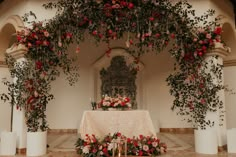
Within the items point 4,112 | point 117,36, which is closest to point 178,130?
point 117,36

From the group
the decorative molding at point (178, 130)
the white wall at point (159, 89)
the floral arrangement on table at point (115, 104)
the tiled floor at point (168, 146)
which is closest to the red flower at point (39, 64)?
the floral arrangement on table at point (115, 104)

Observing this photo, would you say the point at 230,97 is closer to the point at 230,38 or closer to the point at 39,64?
the point at 230,38

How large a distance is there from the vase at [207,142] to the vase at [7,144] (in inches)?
139

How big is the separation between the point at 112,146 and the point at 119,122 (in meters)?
0.69

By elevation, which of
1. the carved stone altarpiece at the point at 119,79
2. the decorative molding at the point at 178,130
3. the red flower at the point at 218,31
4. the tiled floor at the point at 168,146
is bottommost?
the tiled floor at the point at 168,146

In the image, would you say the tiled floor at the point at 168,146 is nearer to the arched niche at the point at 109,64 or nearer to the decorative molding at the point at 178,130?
the decorative molding at the point at 178,130

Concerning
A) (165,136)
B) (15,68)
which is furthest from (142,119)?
(15,68)

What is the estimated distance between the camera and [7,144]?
4.81 m

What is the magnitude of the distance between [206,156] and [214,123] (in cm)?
72

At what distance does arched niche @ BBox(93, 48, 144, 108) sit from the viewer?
307 inches

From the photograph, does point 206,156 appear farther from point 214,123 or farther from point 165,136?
point 165,136

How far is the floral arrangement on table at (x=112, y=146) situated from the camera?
14.6ft

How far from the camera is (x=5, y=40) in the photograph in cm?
678

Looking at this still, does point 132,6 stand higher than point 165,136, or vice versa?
point 132,6
